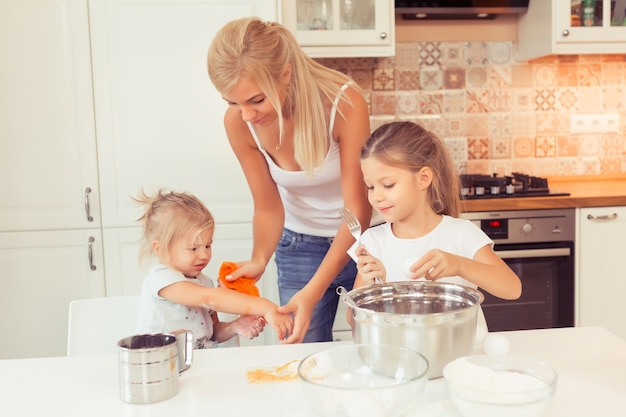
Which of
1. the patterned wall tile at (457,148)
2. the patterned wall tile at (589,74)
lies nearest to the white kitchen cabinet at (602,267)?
the patterned wall tile at (457,148)

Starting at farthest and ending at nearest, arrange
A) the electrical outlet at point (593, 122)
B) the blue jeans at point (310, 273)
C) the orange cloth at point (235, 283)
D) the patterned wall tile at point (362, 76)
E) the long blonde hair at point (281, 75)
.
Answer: the electrical outlet at point (593, 122), the patterned wall tile at point (362, 76), the blue jeans at point (310, 273), the orange cloth at point (235, 283), the long blonde hair at point (281, 75)

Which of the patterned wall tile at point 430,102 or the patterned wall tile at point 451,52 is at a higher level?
the patterned wall tile at point 451,52

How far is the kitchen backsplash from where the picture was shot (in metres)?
3.18

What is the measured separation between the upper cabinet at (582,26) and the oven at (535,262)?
743mm

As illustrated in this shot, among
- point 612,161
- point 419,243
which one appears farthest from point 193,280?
point 612,161

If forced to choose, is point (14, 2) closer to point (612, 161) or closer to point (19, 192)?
point (19, 192)

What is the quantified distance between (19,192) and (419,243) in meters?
1.58

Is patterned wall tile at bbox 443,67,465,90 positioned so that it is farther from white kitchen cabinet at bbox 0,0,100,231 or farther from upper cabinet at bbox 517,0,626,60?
white kitchen cabinet at bbox 0,0,100,231

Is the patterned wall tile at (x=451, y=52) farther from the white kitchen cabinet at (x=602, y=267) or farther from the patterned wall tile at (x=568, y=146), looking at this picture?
the white kitchen cabinet at (x=602, y=267)

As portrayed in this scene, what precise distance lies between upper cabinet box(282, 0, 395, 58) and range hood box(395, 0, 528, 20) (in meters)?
0.21

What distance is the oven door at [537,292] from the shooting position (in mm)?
2725

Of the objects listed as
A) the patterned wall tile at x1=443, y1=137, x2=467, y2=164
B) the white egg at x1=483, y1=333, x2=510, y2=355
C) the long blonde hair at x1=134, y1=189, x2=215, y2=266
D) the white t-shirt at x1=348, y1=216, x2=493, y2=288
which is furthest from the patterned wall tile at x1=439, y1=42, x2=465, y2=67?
the white egg at x1=483, y1=333, x2=510, y2=355

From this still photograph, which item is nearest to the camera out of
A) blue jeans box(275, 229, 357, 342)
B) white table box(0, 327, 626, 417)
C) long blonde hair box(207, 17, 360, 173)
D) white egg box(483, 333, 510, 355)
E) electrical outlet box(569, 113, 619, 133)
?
white table box(0, 327, 626, 417)

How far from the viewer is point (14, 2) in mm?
2420
